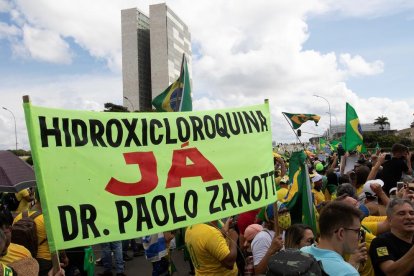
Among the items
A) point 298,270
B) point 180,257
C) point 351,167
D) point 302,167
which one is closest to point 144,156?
A: point 298,270

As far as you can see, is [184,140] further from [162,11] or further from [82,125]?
[162,11]

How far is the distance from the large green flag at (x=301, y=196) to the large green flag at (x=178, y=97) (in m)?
1.58

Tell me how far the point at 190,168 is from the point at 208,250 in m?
0.89

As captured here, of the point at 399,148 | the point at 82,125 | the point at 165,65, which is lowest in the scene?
the point at 399,148

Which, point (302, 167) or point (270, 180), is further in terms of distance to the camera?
point (302, 167)

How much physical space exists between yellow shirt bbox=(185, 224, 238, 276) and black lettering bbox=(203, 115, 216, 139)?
0.90 m

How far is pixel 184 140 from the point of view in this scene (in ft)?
10.4

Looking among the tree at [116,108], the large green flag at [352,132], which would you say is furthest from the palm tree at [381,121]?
the large green flag at [352,132]

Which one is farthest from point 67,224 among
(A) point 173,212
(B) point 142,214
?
(A) point 173,212

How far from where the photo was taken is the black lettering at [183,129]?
316 cm

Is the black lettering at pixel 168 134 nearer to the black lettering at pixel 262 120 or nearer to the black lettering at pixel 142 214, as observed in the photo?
the black lettering at pixel 142 214

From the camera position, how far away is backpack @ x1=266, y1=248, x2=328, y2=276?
5.83 ft

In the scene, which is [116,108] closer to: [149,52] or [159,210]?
[159,210]

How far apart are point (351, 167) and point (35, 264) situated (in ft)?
27.2
